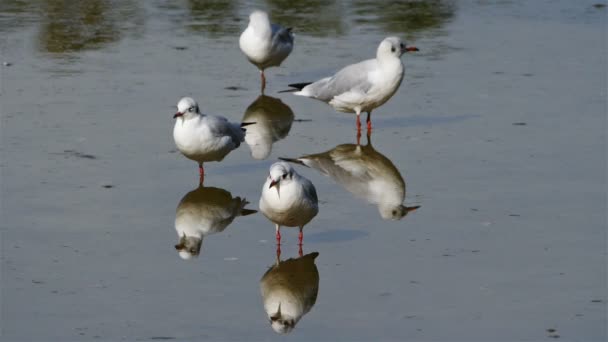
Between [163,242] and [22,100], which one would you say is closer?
[163,242]

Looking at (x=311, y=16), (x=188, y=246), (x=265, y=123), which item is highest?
(x=188, y=246)

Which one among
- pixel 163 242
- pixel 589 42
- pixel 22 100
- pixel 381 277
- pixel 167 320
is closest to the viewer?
pixel 167 320

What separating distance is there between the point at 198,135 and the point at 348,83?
277cm

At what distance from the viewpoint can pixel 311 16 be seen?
20594 millimetres

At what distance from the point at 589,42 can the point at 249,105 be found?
19.4 ft

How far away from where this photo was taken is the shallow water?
808 centimetres

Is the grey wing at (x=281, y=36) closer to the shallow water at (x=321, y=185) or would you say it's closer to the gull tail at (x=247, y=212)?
the shallow water at (x=321, y=185)

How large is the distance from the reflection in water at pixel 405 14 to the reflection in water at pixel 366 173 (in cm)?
688

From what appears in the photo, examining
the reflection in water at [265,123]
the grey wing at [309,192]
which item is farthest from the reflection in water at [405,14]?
the grey wing at [309,192]

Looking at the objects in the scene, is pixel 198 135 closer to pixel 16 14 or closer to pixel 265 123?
pixel 265 123

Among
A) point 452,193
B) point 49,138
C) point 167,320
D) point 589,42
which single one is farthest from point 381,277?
point 589,42

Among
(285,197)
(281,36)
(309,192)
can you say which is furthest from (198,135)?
(281,36)

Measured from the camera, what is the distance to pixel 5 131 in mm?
12852

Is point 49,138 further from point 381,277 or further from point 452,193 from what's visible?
point 381,277
